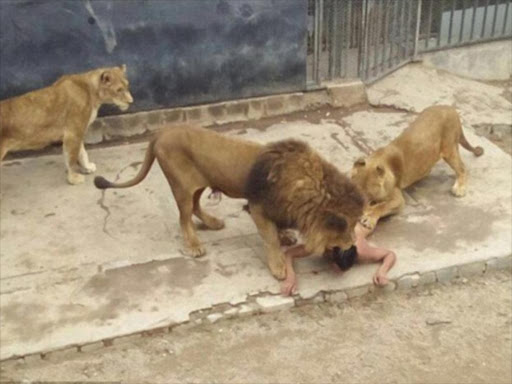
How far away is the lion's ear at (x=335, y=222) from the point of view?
17.3 feet

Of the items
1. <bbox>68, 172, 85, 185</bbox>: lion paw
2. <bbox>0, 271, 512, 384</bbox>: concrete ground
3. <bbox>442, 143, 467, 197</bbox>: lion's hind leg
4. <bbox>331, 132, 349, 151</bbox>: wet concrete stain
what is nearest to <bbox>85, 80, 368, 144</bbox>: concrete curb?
<bbox>331, 132, 349, 151</bbox>: wet concrete stain

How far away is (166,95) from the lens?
802 centimetres

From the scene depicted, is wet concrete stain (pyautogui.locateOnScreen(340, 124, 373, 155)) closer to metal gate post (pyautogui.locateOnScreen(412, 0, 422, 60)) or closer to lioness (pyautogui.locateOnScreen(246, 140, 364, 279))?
metal gate post (pyautogui.locateOnScreen(412, 0, 422, 60))

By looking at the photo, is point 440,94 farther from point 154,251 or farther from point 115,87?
point 154,251

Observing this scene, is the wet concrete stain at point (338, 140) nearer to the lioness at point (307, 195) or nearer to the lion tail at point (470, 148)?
the lion tail at point (470, 148)

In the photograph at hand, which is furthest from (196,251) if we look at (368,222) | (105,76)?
(105,76)

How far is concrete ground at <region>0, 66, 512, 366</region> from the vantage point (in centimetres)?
545

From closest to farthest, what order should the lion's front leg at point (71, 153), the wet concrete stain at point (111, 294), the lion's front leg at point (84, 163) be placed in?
1. the wet concrete stain at point (111, 294)
2. the lion's front leg at point (71, 153)
3. the lion's front leg at point (84, 163)

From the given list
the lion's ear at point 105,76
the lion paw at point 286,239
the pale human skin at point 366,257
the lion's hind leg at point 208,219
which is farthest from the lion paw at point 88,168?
the pale human skin at point 366,257

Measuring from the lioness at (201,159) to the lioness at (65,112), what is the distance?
1.47 meters

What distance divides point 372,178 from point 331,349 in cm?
154

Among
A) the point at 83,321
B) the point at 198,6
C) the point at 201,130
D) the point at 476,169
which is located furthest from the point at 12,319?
the point at 476,169

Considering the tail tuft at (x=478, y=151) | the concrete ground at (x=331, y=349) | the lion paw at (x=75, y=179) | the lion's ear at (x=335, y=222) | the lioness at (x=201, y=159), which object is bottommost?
the concrete ground at (x=331, y=349)

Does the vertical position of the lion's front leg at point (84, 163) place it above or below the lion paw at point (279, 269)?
above
